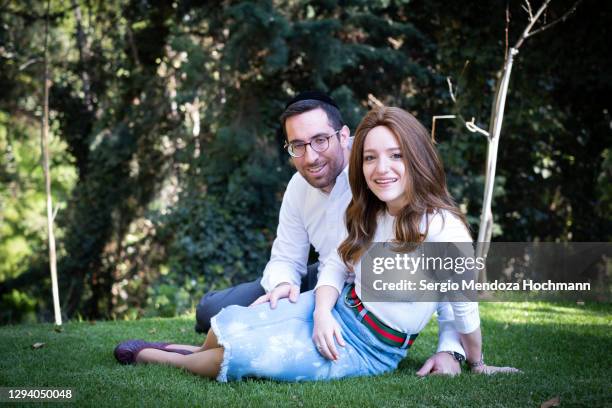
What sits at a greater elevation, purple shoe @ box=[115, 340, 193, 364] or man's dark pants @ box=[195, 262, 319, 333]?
man's dark pants @ box=[195, 262, 319, 333]

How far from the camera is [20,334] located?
13.3 feet

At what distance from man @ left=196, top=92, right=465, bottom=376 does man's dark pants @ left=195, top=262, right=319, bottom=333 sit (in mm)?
50

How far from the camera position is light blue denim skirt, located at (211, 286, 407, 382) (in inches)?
105

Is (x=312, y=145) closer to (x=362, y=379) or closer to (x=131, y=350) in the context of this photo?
(x=362, y=379)

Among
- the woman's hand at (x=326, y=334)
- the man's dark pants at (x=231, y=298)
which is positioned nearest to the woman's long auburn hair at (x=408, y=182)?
the woman's hand at (x=326, y=334)

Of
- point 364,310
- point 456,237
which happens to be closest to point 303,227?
point 364,310

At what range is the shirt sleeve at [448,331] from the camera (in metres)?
2.97

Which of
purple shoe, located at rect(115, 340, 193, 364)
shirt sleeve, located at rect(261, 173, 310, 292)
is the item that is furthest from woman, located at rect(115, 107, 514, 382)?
shirt sleeve, located at rect(261, 173, 310, 292)

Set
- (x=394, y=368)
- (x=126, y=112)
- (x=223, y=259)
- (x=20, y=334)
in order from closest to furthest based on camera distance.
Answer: (x=394, y=368) → (x=20, y=334) → (x=223, y=259) → (x=126, y=112)

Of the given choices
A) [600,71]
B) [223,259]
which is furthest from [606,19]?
[223,259]

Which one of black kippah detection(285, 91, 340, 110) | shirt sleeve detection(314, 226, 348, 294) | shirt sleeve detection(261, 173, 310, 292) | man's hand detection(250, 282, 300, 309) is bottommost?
man's hand detection(250, 282, 300, 309)

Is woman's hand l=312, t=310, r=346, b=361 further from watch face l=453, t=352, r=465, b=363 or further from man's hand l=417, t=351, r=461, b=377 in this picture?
watch face l=453, t=352, r=465, b=363

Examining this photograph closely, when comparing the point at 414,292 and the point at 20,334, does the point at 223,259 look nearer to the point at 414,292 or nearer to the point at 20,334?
the point at 20,334

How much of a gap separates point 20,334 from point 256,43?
3434 mm
